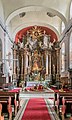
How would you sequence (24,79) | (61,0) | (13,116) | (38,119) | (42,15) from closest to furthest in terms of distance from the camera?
(38,119)
(13,116)
(61,0)
(42,15)
(24,79)

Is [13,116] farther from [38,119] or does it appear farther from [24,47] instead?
[24,47]

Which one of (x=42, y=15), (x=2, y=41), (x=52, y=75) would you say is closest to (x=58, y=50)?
(x=52, y=75)

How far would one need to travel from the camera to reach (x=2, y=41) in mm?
19812

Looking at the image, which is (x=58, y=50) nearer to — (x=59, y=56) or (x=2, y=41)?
(x=59, y=56)

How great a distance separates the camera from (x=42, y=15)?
24.5m

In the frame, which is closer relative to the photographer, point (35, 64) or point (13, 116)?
point (13, 116)

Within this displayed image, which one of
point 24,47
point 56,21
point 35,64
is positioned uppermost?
point 56,21

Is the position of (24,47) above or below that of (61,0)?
below

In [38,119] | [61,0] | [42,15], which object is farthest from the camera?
[42,15]

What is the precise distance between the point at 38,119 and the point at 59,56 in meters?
19.8

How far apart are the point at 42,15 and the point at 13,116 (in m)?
17.3

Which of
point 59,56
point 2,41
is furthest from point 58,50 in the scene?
point 2,41

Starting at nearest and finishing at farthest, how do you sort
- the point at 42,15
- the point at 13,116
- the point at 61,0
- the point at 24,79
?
1. the point at 13,116
2. the point at 61,0
3. the point at 42,15
4. the point at 24,79

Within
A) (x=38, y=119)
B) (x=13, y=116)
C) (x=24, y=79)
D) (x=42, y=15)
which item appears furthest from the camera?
(x=24, y=79)
